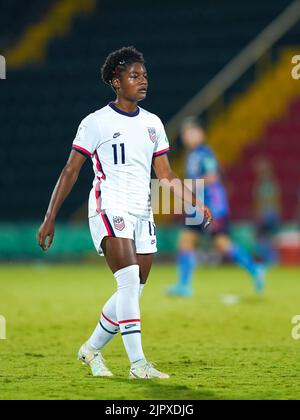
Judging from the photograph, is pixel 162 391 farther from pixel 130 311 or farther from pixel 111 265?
pixel 111 265

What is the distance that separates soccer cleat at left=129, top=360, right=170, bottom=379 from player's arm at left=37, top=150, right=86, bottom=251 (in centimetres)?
97

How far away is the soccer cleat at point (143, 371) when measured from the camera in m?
6.68

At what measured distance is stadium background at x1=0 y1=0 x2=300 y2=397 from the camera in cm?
2230

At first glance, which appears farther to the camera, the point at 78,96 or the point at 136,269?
the point at 78,96

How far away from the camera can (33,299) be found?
13.0 m

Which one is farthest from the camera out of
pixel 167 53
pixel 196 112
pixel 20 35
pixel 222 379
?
pixel 20 35

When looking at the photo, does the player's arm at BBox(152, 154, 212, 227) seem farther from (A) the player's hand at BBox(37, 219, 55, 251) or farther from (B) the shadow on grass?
(B) the shadow on grass

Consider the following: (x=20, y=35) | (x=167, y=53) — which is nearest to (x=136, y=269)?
(x=167, y=53)

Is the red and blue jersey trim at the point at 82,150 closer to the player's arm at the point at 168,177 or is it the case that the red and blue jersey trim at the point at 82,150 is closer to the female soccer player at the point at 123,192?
the female soccer player at the point at 123,192

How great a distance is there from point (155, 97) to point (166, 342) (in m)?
16.6
